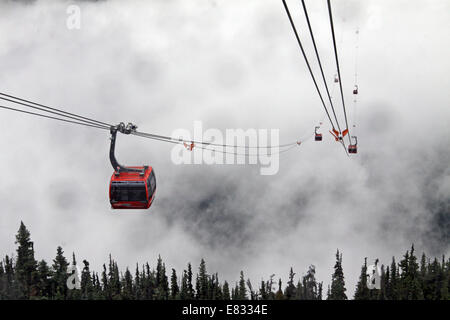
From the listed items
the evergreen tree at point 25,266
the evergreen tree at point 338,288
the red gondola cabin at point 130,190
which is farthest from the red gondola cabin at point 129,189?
the evergreen tree at point 338,288

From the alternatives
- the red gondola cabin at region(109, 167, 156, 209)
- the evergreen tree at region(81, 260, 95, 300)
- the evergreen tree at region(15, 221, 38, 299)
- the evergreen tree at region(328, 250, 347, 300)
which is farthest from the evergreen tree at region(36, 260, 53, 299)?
the red gondola cabin at region(109, 167, 156, 209)

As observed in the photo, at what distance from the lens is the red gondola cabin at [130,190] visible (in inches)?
1617

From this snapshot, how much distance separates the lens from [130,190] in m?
41.2

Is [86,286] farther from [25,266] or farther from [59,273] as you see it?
[25,266]

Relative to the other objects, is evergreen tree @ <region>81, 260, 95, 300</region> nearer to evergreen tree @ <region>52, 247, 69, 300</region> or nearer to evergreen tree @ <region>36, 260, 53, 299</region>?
evergreen tree @ <region>52, 247, 69, 300</region>

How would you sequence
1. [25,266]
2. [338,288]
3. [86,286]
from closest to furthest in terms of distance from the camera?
[25,266] < [338,288] < [86,286]

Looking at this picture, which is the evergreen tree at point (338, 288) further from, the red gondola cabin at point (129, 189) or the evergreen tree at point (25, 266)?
the red gondola cabin at point (129, 189)

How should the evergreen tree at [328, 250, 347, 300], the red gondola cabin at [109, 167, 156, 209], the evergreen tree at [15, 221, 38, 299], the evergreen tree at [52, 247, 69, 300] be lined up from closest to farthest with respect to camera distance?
the red gondola cabin at [109, 167, 156, 209], the evergreen tree at [15, 221, 38, 299], the evergreen tree at [52, 247, 69, 300], the evergreen tree at [328, 250, 347, 300]

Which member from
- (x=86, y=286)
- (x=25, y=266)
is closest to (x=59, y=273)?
(x=25, y=266)

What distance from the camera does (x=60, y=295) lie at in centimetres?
14750

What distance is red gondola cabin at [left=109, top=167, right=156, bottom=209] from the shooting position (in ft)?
135

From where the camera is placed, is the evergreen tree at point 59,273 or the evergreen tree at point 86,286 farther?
the evergreen tree at point 86,286
